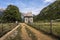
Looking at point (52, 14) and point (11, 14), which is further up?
point (11, 14)

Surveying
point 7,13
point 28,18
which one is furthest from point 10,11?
point 28,18

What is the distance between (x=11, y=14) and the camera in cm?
9812

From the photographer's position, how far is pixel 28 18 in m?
137

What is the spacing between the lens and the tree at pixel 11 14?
95.5m

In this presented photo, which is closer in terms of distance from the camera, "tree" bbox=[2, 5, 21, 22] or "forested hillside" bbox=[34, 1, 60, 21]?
"forested hillside" bbox=[34, 1, 60, 21]

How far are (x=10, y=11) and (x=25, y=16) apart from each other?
40.4 m

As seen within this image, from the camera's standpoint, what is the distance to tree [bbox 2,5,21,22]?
313ft

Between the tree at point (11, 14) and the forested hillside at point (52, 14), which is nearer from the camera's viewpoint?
the forested hillside at point (52, 14)

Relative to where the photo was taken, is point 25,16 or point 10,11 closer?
point 10,11

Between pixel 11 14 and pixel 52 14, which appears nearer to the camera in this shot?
pixel 52 14

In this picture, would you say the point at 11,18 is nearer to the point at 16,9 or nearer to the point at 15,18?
the point at 15,18

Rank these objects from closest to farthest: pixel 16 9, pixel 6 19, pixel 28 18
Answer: pixel 6 19 < pixel 16 9 < pixel 28 18

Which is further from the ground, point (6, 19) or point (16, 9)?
point (16, 9)

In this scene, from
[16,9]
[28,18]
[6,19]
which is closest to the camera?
[6,19]
